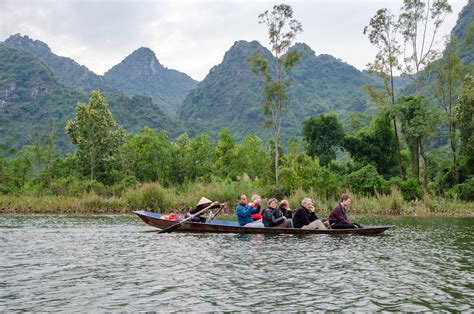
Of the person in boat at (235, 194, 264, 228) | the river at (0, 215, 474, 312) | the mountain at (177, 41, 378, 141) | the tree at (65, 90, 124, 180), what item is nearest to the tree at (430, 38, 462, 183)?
the river at (0, 215, 474, 312)

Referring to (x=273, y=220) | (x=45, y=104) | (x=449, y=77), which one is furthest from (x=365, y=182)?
(x=45, y=104)

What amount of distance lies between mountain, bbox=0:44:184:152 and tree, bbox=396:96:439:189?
5643 cm

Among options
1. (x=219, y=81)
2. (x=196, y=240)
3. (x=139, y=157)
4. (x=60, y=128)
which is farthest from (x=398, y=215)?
(x=219, y=81)

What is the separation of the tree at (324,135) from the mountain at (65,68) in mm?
106773

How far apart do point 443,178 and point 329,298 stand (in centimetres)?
3310

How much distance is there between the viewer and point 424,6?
128 feet

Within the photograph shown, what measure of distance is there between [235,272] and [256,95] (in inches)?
4766

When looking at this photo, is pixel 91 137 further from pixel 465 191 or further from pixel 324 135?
pixel 465 191

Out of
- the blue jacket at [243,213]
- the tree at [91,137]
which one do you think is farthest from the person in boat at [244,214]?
the tree at [91,137]

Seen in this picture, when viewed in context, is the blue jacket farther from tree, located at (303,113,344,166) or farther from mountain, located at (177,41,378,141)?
mountain, located at (177,41,378,141)

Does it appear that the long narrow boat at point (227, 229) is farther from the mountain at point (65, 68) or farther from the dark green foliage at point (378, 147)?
the mountain at point (65, 68)

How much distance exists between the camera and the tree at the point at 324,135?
149ft

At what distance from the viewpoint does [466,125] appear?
36.9 m

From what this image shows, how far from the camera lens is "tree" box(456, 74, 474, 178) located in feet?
120
